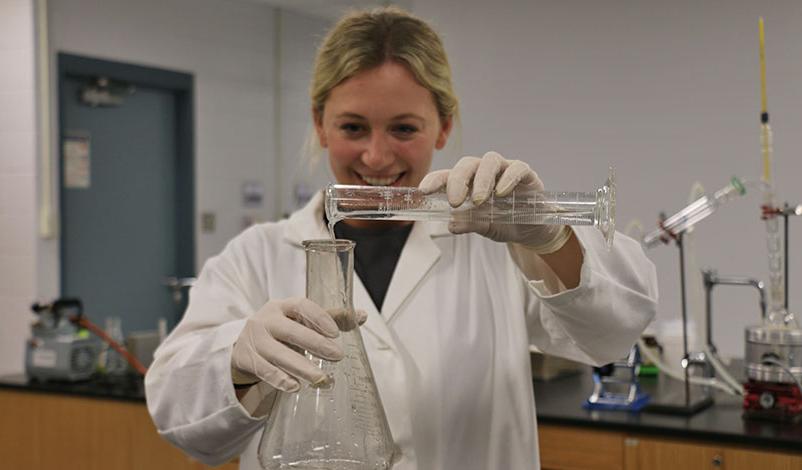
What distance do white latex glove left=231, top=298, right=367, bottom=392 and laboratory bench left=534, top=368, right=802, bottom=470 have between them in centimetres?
124

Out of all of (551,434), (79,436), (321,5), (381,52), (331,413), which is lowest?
(79,436)

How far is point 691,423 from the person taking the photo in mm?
2180

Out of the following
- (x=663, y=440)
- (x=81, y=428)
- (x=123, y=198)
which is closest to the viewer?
(x=663, y=440)

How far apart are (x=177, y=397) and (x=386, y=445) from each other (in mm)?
487

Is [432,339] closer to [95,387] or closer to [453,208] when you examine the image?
[453,208]

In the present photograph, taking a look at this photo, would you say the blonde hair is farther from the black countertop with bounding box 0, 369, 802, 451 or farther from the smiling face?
the black countertop with bounding box 0, 369, 802, 451

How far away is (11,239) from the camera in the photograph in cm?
421

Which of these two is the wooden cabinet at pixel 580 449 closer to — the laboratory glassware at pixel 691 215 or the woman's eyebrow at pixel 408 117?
the laboratory glassware at pixel 691 215

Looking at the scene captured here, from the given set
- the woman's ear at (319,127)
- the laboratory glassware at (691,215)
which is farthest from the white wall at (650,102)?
the woman's ear at (319,127)

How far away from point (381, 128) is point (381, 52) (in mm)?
135

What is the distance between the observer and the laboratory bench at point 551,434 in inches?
82.5

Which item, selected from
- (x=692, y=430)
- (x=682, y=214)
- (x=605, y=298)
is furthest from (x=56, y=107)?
(x=605, y=298)

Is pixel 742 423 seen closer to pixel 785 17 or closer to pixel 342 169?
pixel 342 169

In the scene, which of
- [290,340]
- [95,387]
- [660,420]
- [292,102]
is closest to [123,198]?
[292,102]
